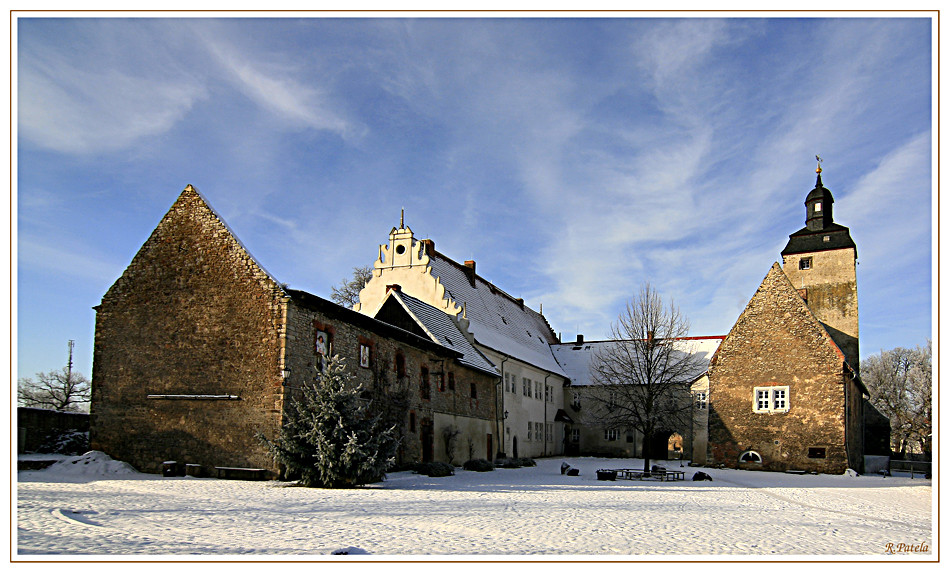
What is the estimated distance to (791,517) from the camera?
14.5m

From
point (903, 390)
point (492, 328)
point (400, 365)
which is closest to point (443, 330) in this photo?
point (400, 365)

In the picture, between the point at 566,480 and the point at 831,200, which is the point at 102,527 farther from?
the point at 831,200

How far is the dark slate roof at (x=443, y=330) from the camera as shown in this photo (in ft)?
98.0

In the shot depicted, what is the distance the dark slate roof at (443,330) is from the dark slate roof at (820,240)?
24267mm

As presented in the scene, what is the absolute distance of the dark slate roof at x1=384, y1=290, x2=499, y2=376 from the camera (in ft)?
98.0

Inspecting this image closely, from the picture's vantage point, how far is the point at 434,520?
475 inches

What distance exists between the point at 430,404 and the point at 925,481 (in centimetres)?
2014

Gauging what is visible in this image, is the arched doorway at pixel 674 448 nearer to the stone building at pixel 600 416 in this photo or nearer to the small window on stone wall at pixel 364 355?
the stone building at pixel 600 416

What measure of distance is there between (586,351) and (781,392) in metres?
19.0

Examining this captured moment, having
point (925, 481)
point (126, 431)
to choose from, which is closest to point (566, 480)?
point (126, 431)

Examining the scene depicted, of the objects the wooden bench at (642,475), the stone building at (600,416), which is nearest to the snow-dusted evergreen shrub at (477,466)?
the wooden bench at (642,475)

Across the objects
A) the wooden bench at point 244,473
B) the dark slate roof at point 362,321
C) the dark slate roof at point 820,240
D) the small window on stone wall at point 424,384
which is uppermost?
the dark slate roof at point 820,240

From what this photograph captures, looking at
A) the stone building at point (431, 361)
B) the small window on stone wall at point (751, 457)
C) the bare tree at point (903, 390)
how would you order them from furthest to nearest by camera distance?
the bare tree at point (903, 390), the small window on stone wall at point (751, 457), the stone building at point (431, 361)

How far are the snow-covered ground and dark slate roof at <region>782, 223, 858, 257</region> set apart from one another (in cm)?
2826
